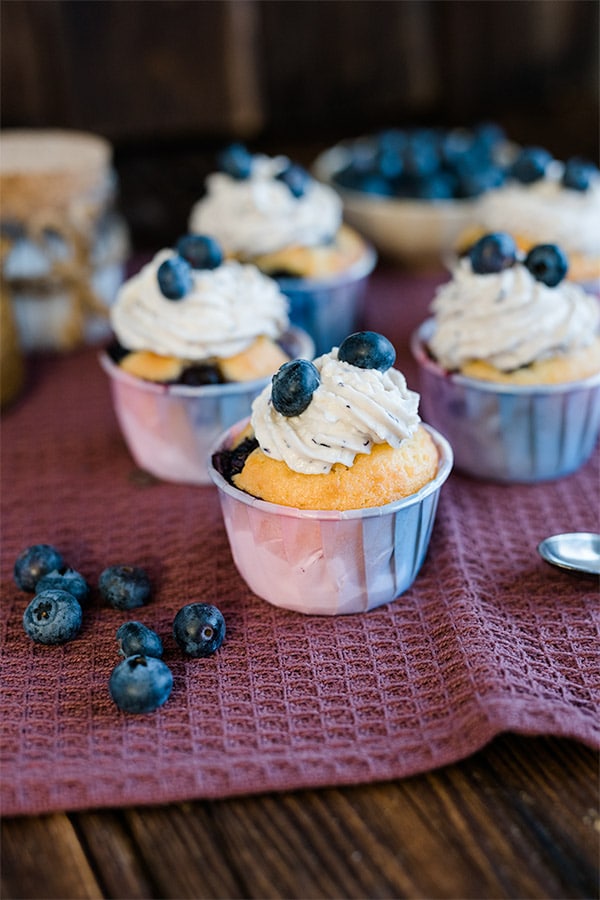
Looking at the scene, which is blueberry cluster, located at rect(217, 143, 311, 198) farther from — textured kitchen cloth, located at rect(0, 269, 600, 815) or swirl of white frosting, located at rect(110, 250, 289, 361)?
textured kitchen cloth, located at rect(0, 269, 600, 815)

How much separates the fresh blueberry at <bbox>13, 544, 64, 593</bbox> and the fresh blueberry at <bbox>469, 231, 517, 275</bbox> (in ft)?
3.16

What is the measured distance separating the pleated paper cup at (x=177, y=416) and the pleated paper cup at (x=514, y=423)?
0.32m

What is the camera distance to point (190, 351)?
5.96 feet

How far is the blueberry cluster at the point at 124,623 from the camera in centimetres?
130

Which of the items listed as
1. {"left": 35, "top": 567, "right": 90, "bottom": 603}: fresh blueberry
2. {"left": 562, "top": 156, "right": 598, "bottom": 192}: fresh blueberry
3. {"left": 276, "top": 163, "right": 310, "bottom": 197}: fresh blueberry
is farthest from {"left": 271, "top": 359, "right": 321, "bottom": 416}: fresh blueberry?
{"left": 562, "top": 156, "right": 598, "bottom": 192}: fresh blueberry

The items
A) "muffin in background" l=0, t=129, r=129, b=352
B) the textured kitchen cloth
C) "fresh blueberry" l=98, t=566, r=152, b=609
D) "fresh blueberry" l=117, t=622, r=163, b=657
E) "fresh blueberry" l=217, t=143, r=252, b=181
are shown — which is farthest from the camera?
"fresh blueberry" l=217, t=143, r=252, b=181

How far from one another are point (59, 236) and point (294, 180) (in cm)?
61

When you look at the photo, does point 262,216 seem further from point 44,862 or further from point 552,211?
point 44,862

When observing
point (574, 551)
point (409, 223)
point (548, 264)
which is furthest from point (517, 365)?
point (409, 223)

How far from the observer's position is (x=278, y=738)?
1.27 meters

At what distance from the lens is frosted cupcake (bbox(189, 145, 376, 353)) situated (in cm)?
233

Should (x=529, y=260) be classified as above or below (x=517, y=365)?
above

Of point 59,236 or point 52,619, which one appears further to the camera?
point 59,236

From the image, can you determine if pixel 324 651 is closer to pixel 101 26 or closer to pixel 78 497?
pixel 78 497
